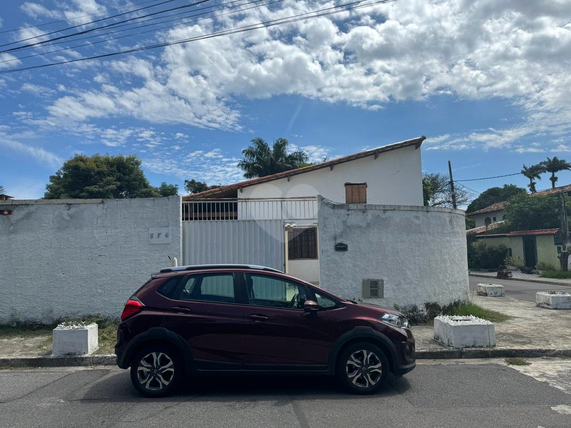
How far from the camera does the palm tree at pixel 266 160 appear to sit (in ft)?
112

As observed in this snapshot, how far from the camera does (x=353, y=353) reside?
16.9ft

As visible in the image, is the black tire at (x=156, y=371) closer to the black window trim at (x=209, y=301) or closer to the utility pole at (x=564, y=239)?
the black window trim at (x=209, y=301)

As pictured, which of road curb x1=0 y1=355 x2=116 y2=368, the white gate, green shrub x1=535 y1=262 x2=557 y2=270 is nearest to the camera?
road curb x1=0 y1=355 x2=116 y2=368

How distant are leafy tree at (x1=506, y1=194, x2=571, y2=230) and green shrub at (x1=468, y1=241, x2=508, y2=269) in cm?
230

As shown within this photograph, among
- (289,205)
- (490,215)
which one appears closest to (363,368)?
(289,205)

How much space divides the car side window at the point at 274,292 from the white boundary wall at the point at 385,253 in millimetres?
3802

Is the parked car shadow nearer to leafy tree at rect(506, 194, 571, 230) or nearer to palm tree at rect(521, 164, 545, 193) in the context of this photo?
leafy tree at rect(506, 194, 571, 230)

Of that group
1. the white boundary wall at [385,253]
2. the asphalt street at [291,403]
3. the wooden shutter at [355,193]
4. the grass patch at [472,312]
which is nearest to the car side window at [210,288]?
the asphalt street at [291,403]

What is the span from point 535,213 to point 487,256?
4.81 metres

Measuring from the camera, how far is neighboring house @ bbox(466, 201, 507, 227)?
4354cm

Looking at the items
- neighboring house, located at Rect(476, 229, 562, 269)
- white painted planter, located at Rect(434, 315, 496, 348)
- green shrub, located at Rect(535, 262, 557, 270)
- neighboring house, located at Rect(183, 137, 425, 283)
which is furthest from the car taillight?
neighboring house, located at Rect(476, 229, 562, 269)

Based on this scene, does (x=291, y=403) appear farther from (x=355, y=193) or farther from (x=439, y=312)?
(x=355, y=193)

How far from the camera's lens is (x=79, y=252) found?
9.15m

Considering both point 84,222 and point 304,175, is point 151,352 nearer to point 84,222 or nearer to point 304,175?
point 84,222
